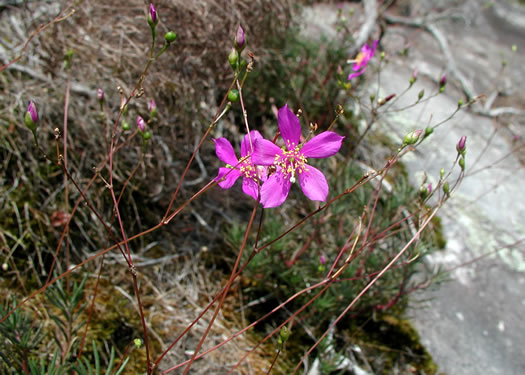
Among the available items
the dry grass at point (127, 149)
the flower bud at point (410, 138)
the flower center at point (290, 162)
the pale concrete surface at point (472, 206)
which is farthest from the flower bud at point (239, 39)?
the pale concrete surface at point (472, 206)

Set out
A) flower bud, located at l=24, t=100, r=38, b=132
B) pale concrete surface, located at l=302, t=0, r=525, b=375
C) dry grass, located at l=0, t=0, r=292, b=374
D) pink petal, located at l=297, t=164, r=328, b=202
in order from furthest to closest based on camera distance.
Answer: pale concrete surface, located at l=302, t=0, r=525, b=375 → dry grass, located at l=0, t=0, r=292, b=374 → pink petal, located at l=297, t=164, r=328, b=202 → flower bud, located at l=24, t=100, r=38, b=132

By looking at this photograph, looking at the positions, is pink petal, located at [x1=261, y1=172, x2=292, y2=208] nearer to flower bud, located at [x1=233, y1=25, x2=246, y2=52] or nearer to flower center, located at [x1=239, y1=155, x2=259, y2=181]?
flower center, located at [x1=239, y1=155, x2=259, y2=181]

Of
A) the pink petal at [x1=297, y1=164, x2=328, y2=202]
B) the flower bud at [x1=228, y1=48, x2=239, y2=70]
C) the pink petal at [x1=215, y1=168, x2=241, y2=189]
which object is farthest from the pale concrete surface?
the flower bud at [x1=228, y1=48, x2=239, y2=70]

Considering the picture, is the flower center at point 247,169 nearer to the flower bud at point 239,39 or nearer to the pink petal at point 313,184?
the pink petal at point 313,184

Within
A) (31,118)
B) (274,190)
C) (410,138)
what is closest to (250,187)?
(274,190)

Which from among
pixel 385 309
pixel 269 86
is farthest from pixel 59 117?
pixel 385 309

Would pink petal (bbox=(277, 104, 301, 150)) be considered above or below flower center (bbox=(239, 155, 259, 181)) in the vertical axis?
above

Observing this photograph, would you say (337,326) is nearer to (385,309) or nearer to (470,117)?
(385,309)
